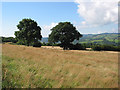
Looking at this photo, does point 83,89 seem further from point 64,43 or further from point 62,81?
point 64,43

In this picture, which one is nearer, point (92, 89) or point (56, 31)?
point (92, 89)

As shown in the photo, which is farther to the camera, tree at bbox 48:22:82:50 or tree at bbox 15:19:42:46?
tree at bbox 48:22:82:50

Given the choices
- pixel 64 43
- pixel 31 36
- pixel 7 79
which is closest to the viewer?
pixel 7 79

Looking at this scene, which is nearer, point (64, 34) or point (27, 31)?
point (27, 31)

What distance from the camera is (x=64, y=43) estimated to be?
44.1 m

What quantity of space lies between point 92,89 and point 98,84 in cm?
54

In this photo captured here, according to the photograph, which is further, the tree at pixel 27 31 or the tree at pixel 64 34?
the tree at pixel 64 34

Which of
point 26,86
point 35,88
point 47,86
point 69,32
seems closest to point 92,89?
point 47,86

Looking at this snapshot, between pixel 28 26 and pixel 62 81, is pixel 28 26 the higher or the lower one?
the higher one

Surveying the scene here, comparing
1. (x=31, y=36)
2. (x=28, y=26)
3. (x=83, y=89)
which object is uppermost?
(x=28, y=26)

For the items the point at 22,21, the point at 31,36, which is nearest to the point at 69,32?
the point at 31,36

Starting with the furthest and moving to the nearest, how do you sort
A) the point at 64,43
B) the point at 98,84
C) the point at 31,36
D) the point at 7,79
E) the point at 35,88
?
the point at 64,43 → the point at 31,36 → the point at 7,79 → the point at 98,84 → the point at 35,88

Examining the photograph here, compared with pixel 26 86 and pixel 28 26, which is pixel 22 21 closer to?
pixel 28 26

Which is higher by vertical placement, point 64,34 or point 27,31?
point 27,31
